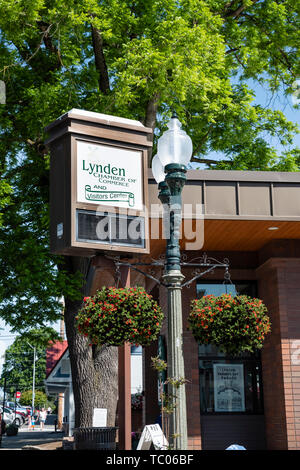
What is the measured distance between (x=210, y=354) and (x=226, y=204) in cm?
369

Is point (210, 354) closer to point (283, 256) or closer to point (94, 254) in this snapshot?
point (283, 256)

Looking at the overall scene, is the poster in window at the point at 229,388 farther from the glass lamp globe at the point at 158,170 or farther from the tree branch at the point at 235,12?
the tree branch at the point at 235,12

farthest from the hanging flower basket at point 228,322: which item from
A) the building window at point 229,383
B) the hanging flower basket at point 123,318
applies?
the building window at point 229,383

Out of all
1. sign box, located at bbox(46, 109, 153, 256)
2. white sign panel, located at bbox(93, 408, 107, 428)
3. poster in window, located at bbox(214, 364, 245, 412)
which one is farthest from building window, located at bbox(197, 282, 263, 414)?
sign box, located at bbox(46, 109, 153, 256)

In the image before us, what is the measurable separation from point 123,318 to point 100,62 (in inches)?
485

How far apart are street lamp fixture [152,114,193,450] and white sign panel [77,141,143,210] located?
10.5 feet

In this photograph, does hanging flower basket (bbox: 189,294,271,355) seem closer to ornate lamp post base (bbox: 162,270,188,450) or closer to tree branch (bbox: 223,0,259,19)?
ornate lamp post base (bbox: 162,270,188,450)

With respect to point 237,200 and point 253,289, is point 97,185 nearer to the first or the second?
point 237,200

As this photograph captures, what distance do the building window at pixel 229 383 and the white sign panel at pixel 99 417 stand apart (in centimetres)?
283

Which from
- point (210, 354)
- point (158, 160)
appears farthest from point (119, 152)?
point (210, 354)

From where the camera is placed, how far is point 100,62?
60.8ft

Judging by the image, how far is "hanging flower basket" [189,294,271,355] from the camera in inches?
312

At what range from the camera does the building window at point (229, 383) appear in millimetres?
13359
